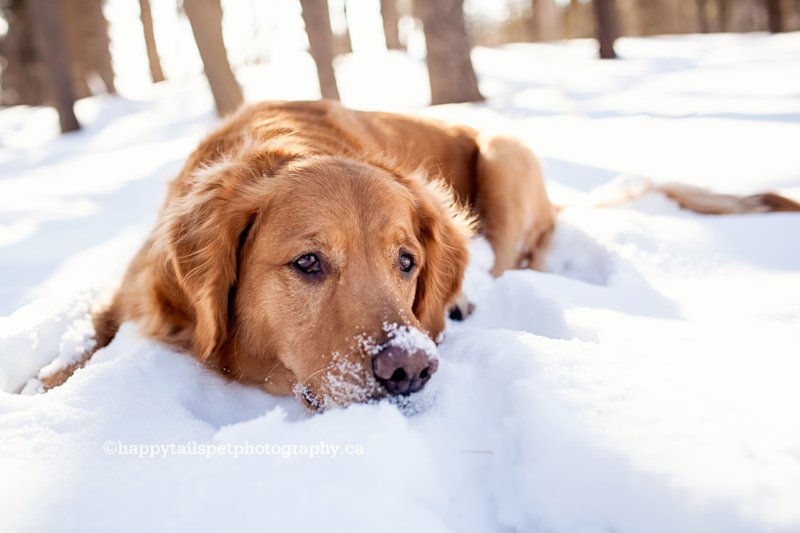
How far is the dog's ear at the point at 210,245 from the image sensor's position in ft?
7.23

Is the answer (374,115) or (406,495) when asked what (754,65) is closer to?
(374,115)

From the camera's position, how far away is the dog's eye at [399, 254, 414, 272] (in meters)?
2.25

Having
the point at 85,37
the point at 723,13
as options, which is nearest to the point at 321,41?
the point at 85,37

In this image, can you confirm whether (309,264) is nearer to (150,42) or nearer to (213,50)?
(213,50)

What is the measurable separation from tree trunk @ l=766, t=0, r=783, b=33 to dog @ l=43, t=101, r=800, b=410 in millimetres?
18584

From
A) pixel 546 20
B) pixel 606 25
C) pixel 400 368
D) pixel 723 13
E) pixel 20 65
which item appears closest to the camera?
pixel 400 368

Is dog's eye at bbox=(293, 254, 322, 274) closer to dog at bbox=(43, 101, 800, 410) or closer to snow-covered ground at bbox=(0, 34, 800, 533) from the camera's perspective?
dog at bbox=(43, 101, 800, 410)

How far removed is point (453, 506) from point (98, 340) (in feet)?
6.59

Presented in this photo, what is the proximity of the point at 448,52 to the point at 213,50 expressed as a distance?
137 inches

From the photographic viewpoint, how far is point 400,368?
65.1 inches

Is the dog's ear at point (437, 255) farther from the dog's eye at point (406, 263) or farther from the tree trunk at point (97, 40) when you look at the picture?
the tree trunk at point (97, 40)

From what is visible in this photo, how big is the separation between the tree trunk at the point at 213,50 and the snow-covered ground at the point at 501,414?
5467mm

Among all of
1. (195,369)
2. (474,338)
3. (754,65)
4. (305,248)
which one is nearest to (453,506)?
(474,338)

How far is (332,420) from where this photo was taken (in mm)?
1528
